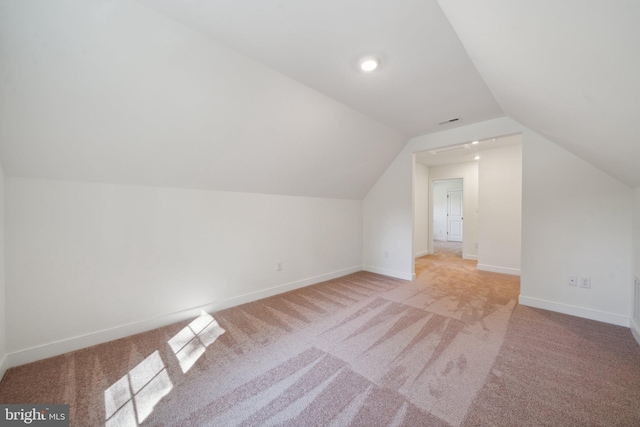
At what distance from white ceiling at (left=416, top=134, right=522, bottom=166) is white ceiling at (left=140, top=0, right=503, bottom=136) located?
Answer: 1859 millimetres

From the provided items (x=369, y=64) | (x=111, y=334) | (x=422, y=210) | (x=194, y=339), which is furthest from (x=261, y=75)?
(x=422, y=210)

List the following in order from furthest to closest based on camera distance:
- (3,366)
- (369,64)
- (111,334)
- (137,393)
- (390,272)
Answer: (390,272) < (111,334) < (369,64) < (3,366) < (137,393)

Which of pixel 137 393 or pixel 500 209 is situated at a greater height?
pixel 500 209

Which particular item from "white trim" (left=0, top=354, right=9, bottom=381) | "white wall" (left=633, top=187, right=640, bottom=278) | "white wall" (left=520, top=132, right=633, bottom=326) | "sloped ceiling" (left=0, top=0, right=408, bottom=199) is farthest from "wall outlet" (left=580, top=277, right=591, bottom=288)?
"white trim" (left=0, top=354, right=9, bottom=381)

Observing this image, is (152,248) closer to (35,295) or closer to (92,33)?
(35,295)

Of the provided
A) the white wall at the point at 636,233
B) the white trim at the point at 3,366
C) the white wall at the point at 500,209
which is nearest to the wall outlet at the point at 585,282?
the white wall at the point at 636,233

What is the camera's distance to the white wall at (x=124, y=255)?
70.0 inches

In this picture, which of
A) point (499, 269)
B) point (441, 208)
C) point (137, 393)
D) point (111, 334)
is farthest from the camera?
point (441, 208)

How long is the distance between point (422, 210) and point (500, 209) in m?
1.79

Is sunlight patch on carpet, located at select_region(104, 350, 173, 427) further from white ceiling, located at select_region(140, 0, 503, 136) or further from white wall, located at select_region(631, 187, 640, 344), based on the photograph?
white wall, located at select_region(631, 187, 640, 344)

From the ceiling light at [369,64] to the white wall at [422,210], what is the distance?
429cm

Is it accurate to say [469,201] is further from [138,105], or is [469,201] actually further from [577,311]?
[138,105]

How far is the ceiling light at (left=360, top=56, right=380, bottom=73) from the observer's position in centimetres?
186

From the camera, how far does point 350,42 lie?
66.0 inches
